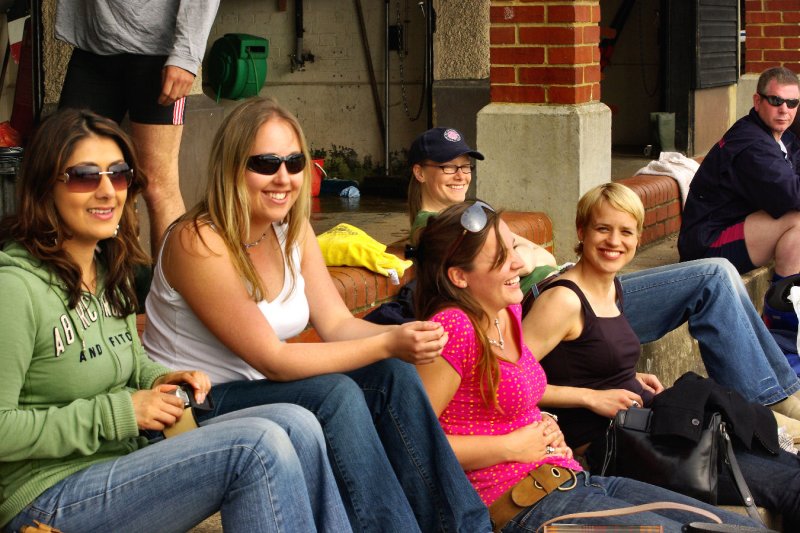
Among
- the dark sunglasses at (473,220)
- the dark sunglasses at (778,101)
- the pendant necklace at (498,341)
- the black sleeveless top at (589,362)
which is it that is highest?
the dark sunglasses at (778,101)

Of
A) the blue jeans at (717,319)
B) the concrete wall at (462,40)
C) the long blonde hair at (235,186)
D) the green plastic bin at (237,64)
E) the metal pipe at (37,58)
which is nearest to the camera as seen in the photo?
the long blonde hair at (235,186)

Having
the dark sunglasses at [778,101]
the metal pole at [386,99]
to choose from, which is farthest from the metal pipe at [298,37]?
the dark sunglasses at [778,101]

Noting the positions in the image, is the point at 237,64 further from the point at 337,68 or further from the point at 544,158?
the point at 544,158

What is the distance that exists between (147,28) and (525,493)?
90.6 inches

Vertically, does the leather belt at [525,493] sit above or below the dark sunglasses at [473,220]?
below

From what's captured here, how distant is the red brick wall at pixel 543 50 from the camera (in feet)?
20.9

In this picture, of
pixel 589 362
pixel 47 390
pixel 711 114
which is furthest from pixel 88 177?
pixel 711 114

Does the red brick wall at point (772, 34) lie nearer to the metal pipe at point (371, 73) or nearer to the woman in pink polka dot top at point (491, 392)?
the metal pipe at point (371, 73)

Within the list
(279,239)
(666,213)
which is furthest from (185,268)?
(666,213)

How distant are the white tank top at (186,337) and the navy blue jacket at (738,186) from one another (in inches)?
142

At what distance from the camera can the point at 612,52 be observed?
41.0 ft

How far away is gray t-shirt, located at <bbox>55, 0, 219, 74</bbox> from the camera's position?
4496 millimetres

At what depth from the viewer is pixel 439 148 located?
4.94 metres

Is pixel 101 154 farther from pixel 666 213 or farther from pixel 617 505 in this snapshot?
pixel 666 213
